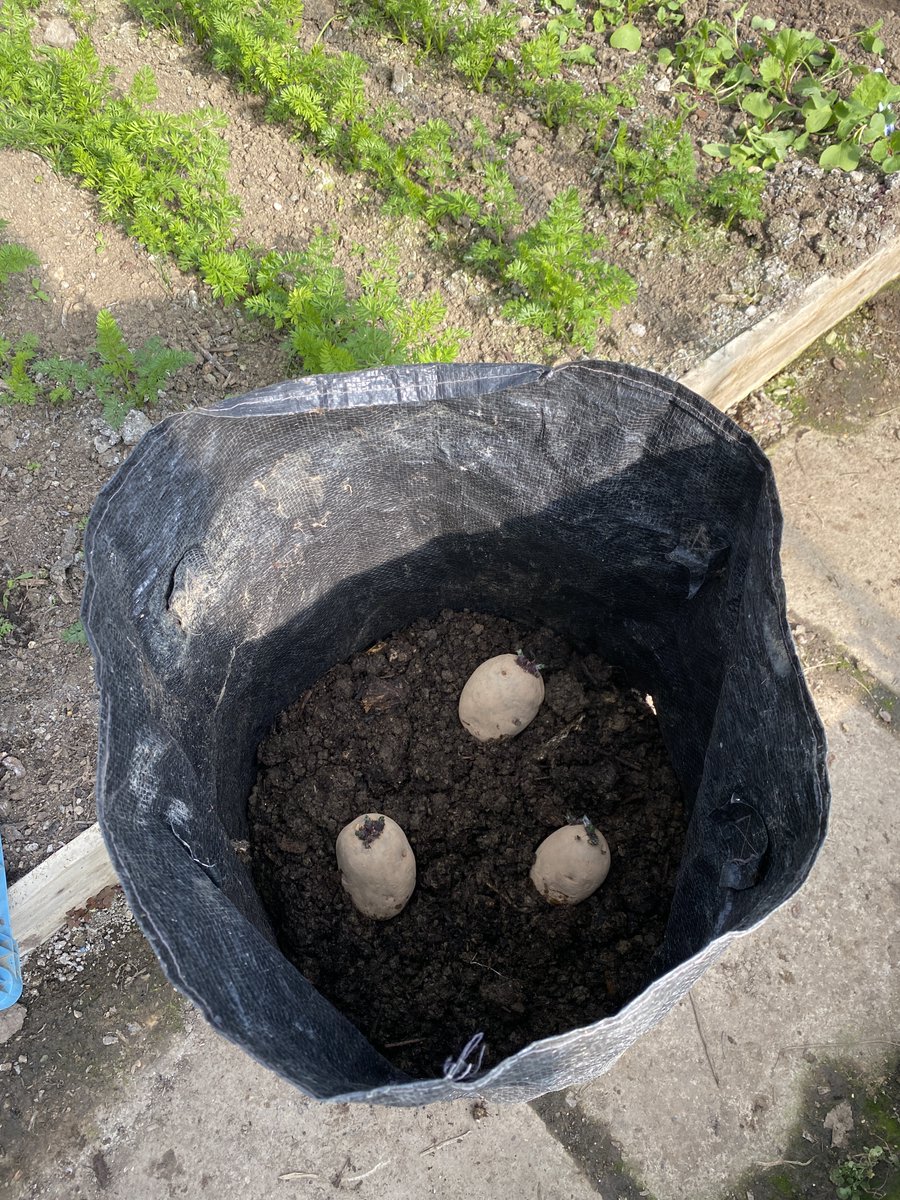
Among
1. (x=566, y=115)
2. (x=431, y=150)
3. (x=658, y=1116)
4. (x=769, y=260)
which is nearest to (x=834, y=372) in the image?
(x=769, y=260)

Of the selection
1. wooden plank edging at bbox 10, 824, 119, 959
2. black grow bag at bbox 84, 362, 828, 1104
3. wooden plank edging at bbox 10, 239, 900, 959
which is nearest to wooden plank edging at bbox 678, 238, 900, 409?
wooden plank edging at bbox 10, 239, 900, 959

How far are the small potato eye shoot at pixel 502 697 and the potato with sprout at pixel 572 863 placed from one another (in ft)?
0.94

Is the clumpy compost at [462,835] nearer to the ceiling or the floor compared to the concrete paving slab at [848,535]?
nearer to the ceiling

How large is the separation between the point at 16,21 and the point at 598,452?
8.06 ft

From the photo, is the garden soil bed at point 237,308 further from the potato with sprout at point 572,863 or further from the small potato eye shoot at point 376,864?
the potato with sprout at point 572,863

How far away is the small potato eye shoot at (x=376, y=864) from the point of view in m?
1.87

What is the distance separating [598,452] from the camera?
5.96ft

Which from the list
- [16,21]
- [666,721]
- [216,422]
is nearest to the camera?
[216,422]

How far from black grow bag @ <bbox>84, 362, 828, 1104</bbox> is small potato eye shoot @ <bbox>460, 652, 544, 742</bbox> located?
244 mm

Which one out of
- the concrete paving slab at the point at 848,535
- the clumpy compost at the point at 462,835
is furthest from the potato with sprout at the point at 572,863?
the concrete paving slab at the point at 848,535

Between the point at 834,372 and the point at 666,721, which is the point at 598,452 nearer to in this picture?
the point at 666,721

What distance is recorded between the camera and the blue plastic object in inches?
78.0

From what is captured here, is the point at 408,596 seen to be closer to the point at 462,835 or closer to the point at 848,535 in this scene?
the point at 462,835

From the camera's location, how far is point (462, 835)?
6.81 feet
